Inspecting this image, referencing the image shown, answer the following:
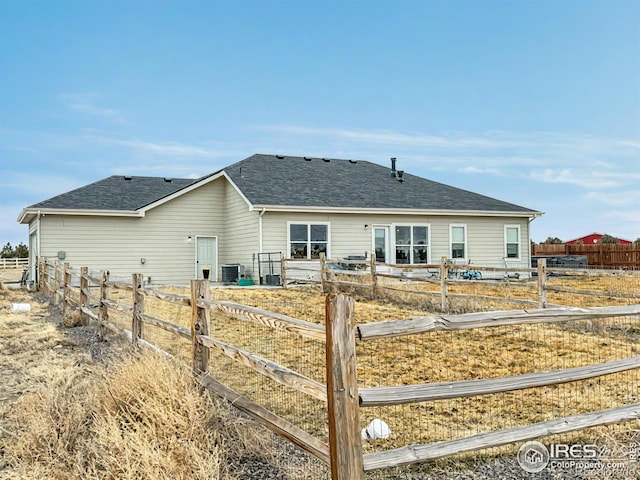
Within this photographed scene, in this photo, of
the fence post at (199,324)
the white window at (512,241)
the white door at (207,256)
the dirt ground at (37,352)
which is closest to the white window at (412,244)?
the white window at (512,241)

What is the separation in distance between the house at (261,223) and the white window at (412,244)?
1.6 inches

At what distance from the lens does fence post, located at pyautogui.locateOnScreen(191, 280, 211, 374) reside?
18.0 feet

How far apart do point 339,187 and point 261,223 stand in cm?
480

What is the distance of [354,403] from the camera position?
315 centimetres

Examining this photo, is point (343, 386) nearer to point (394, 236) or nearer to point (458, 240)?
point (394, 236)

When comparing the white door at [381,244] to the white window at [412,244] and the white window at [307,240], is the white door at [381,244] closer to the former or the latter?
the white window at [412,244]

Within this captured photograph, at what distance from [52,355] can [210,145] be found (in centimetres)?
2131

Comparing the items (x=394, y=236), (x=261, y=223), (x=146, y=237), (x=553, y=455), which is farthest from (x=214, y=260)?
(x=553, y=455)

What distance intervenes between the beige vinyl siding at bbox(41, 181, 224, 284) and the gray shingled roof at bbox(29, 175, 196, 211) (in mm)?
503

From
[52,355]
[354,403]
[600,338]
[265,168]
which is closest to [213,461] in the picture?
[354,403]

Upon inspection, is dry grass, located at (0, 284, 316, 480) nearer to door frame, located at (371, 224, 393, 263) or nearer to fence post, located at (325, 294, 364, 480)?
fence post, located at (325, 294, 364, 480)

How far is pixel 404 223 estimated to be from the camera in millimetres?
22250

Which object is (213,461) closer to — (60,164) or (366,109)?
(366,109)

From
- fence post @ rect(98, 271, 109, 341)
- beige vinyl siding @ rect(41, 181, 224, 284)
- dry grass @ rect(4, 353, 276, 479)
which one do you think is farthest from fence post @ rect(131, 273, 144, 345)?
beige vinyl siding @ rect(41, 181, 224, 284)
